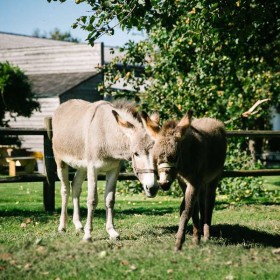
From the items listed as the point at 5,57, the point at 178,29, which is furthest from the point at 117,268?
the point at 5,57

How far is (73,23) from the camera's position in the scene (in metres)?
8.42

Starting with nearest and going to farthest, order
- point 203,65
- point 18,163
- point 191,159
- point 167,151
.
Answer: point 167,151, point 191,159, point 203,65, point 18,163

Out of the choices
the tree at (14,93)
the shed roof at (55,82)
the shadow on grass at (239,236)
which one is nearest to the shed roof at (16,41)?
the shed roof at (55,82)

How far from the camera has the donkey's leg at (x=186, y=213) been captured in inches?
245

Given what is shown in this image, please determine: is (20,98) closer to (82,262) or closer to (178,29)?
(178,29)

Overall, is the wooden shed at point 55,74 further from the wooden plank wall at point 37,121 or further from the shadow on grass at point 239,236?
the shadow on grass at point 239,236

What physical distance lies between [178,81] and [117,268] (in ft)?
30.7

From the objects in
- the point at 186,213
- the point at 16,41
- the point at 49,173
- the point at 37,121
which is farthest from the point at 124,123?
the point at 16,41

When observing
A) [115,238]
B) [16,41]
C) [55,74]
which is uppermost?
[16,41]

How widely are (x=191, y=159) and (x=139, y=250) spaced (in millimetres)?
1248

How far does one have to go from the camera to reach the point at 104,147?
6805 mm

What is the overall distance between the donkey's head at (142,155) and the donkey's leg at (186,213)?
0.44 m

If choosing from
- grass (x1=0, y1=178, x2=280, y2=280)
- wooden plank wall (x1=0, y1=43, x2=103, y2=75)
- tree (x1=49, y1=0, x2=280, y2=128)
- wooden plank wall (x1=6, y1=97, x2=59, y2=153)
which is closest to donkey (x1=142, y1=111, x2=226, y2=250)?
grass (x1=0, y1=178, x2=280, y2=280)

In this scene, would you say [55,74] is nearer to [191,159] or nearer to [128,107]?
[128,107]
